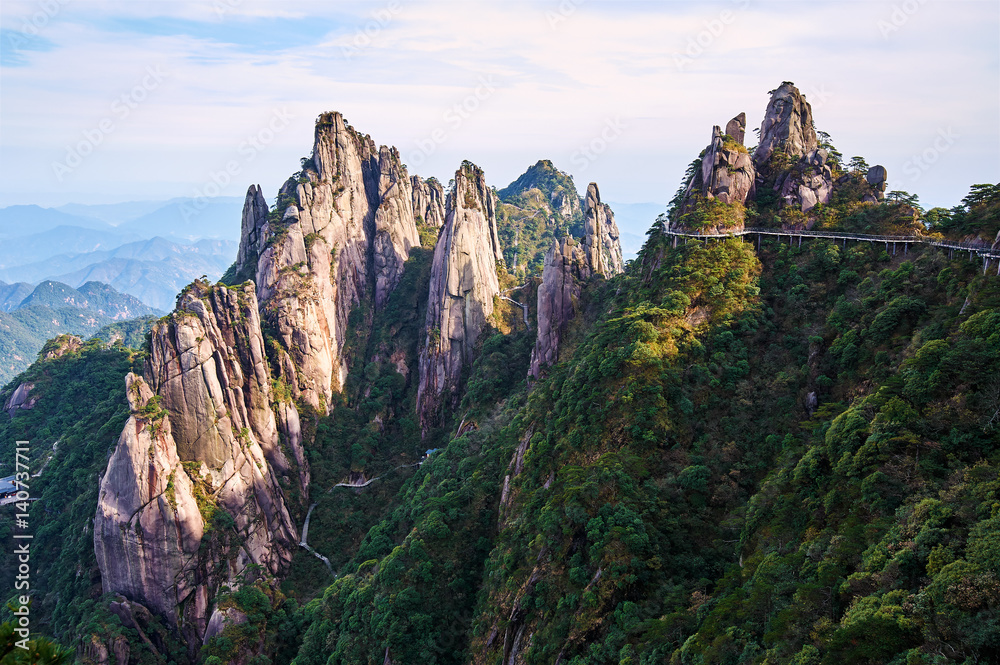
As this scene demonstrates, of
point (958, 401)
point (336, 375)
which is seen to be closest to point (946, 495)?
point (958, 401)

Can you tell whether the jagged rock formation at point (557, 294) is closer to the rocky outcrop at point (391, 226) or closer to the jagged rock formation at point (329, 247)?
the jagged rock formation at point (329, 247)

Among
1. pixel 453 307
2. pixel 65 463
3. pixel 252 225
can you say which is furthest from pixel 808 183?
pixel 65 463

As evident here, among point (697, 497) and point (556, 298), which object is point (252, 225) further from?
point (697, 497)

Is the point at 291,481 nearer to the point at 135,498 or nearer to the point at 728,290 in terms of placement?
the point at 135,498

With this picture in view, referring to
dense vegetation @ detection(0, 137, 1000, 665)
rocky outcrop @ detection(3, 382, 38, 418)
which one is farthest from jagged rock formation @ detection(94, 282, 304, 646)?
rocky outcrop @ detection(3, 382, 38, 418)

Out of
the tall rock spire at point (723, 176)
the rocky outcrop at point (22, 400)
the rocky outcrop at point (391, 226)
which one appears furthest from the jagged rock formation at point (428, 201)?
the rocky outcrop at point (22, 400)
